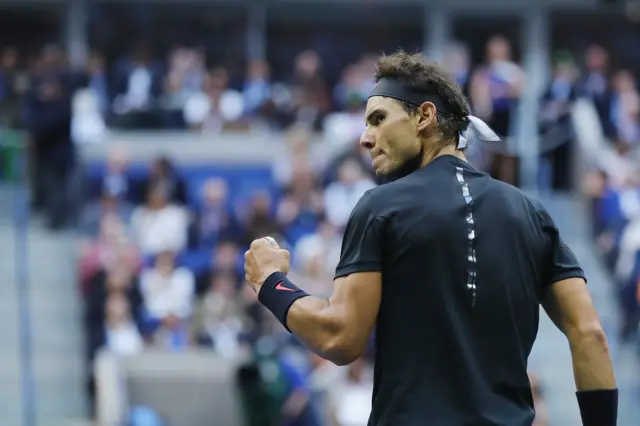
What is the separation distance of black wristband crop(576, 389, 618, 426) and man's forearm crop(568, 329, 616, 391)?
0.06ft

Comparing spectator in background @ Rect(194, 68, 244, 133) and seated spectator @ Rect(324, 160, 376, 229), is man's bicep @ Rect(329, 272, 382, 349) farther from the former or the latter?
spectator in background @ Rect(194, 68, 244, 133)

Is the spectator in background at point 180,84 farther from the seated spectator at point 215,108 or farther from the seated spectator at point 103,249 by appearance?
the seated spectator at point 103,249

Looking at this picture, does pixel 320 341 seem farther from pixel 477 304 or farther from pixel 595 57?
pixel 595 57

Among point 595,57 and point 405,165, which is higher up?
point 595,57

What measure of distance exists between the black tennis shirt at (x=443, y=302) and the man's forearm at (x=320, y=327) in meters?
0.11

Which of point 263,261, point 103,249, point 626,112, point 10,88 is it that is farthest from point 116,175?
point 263,261

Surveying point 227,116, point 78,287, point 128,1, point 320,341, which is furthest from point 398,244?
point 128,1

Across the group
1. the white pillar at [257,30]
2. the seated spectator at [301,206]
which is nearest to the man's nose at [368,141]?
the seated spectator at [301,206]

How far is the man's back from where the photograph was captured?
3.66 metres

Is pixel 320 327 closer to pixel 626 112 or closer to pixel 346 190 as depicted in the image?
pixel 346 190

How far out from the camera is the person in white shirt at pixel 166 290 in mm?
12094

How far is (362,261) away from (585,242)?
10.4 meters

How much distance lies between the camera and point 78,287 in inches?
519

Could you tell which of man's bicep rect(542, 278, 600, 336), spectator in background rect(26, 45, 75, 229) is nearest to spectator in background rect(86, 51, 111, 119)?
spectator in background rect(26, 45, 75, 229)
